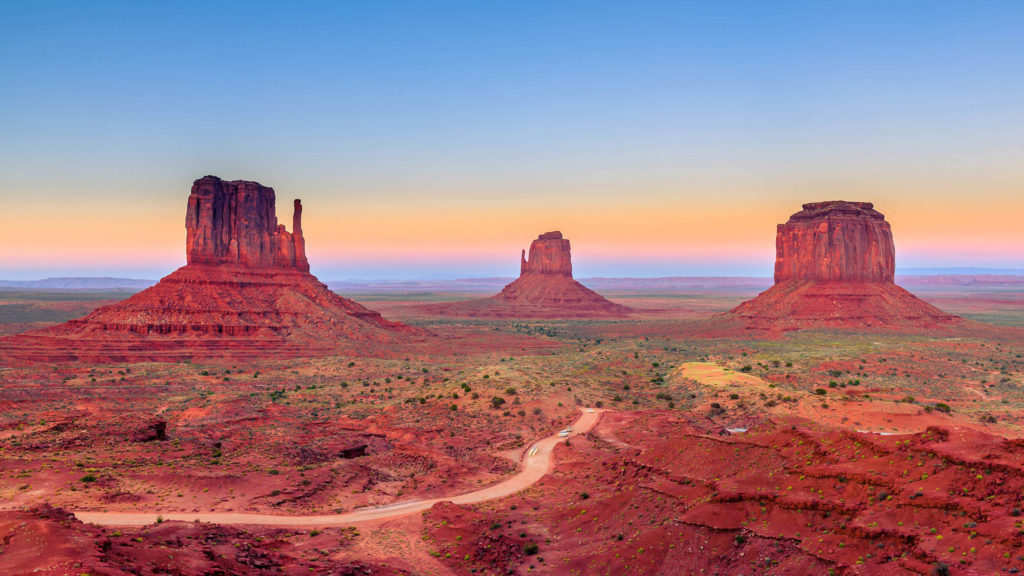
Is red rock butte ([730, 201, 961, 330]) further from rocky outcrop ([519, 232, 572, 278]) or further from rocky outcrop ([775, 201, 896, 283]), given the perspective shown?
rocky outcrop ([519, 232, 572, 278])

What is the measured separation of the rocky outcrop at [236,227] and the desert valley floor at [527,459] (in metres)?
27.2

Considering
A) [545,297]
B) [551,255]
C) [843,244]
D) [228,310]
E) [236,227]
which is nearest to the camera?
[228,310]

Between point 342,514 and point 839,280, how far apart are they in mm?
108844

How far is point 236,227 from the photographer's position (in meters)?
93.1

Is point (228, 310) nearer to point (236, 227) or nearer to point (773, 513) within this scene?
point (236, 227)

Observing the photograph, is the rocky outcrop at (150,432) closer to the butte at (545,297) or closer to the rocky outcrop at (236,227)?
the rocky outcrop at (236,227)

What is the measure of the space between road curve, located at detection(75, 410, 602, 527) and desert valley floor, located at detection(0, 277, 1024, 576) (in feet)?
0.99

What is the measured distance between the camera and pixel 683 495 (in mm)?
24750

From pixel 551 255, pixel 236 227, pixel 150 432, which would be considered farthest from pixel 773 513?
pixel 551 255

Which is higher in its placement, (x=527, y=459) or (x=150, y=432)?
(x=150, y=432)

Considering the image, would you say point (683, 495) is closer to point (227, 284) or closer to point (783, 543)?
point (783, 543)

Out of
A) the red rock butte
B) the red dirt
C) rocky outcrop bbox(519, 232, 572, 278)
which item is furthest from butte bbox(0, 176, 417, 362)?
rocky outcrop bbox(519, 232, 572, 278)

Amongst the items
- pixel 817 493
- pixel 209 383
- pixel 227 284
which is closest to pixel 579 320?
pixel 227 284

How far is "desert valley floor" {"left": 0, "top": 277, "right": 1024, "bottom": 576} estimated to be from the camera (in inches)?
733
